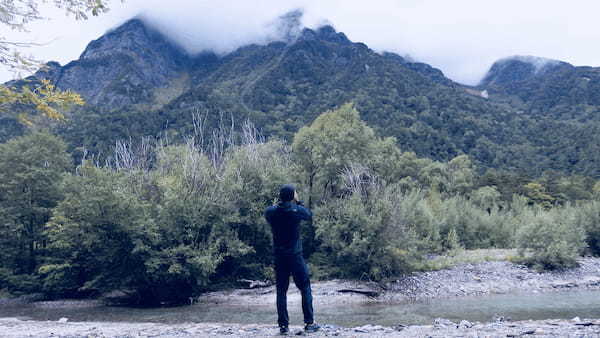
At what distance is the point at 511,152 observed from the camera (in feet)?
337

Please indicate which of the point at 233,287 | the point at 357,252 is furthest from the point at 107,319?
the point at 357,252

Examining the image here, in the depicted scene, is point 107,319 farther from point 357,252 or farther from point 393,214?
point 393,214

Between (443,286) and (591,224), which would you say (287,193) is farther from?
(591,224)

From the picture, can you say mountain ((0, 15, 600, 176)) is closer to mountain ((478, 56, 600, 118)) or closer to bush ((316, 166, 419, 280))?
mountain ((478, 56, 600, 118))

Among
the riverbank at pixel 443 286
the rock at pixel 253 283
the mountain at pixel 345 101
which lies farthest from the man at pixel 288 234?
the mountain at pixel 345 101

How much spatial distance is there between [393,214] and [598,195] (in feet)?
160

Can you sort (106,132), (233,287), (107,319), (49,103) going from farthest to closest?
1. (106,132)
2. (233,287)
3. (107,319)
4. (49,103)

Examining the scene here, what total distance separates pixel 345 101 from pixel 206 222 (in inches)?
3413

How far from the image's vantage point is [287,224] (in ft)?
33.2

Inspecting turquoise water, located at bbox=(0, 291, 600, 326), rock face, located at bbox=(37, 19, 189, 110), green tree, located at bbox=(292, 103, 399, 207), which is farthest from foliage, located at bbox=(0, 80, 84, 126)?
rock face, located at bbox=(37, 19, 189, 110)

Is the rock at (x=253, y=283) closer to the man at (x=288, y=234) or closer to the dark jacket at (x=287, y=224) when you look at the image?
the man at (x=288, y=234)

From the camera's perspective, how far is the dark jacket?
10.1 metres

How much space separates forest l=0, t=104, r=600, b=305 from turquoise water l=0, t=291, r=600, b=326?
3.13 meters

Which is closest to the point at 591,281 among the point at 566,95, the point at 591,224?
the point at 591,224
